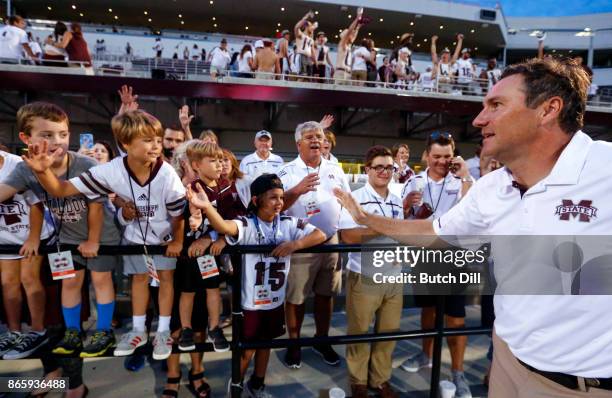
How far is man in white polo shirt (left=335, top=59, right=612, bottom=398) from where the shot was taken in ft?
4.30

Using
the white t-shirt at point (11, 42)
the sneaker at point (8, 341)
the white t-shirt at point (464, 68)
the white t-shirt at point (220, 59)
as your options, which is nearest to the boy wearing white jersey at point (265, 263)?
the sneaker at point (8, 341)

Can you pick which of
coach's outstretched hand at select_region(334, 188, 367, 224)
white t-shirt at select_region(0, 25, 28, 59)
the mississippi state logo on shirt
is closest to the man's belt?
the mississippi state logo on shirt

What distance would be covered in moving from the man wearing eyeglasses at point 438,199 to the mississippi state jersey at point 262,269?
125 centimetres

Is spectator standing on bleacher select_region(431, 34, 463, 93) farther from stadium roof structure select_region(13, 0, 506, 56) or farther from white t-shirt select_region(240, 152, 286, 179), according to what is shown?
white t-shirt select_region(240, 152, 286, 179)

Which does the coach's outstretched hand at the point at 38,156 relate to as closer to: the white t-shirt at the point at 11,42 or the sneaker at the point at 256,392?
the sneaker at the point at 256,392

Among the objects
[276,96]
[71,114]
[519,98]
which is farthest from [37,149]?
[71,114]

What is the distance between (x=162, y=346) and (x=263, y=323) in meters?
0.70

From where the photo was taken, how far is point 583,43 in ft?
94.6

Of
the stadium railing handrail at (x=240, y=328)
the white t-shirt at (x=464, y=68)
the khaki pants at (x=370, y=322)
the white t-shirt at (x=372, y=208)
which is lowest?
the khaki pants at (x=370, y=322)

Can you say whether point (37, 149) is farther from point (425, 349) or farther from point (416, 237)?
point (425, 349)

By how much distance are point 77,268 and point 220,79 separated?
10624mm

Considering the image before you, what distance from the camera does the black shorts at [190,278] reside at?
259 centimetres

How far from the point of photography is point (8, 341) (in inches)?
81.7

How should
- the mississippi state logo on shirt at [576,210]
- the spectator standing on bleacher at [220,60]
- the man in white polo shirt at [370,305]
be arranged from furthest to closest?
the spectator standing on bleacher at [220,60]
the man in white polo shirt at [370,305]
the mississippi state logo on shirt at [576,210]
